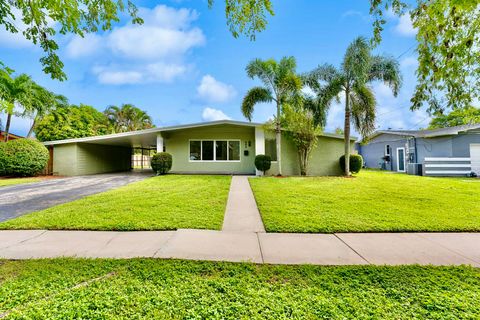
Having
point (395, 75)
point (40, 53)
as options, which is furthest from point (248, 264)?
point (395, 75)

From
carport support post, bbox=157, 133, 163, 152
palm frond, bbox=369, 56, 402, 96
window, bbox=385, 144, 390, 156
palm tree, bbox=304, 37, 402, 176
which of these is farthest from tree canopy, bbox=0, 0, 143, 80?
window, bbox=385, 144, 390, 156

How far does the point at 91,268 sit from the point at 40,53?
155 inches

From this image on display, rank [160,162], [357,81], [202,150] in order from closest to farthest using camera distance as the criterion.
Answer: [357,81]
[160,162]
[202,150]

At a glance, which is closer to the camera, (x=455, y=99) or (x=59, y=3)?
(x=59, y=3)

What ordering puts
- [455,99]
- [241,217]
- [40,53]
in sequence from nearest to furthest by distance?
[455,99], [40,53], [241,217]

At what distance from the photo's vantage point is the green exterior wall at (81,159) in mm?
14977

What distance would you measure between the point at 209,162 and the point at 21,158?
11057 mm

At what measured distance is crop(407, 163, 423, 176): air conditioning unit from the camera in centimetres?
1521

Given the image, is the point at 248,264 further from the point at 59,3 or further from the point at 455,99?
the point at 59,3

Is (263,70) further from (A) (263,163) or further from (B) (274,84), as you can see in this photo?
(A) (263,163)

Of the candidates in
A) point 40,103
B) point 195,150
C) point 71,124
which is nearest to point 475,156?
point 195,150

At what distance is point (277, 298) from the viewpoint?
2203mm

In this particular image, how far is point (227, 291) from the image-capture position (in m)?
2.32

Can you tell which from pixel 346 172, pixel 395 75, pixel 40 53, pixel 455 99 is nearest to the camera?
pixel 455 99
